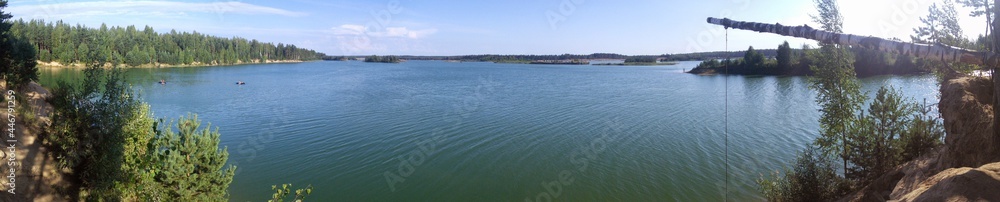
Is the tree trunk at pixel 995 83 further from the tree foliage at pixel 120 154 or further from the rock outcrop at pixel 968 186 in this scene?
the tree foliage at pixel 120 154

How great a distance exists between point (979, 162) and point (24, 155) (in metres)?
20.7

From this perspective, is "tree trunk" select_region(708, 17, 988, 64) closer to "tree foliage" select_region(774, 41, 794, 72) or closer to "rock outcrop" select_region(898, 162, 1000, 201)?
"rock outcrop" select_region(898, 162, 1000, 201)

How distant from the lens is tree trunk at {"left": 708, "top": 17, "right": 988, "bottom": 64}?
685 cm

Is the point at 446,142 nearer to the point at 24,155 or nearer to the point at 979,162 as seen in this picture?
the point at 24,155

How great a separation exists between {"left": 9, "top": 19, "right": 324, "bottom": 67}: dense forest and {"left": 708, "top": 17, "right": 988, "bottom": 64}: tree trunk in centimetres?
1575

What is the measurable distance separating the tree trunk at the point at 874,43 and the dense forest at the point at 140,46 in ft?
51.7

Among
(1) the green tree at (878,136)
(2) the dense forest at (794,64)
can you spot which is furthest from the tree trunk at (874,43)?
(2) the dense forest at (794,64)

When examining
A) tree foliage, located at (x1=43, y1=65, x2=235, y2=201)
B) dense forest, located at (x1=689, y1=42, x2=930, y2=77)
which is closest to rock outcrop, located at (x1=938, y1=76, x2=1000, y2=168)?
tree foliage, located at (x1=43, y1=65, x2=235, y2=201)

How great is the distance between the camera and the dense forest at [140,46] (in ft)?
252

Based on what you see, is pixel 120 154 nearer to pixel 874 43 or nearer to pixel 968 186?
pixel 874 43

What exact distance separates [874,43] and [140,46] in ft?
458

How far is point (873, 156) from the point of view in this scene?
44.6 feet

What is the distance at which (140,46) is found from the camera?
359ft

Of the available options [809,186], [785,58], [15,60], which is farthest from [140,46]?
[785,58]
